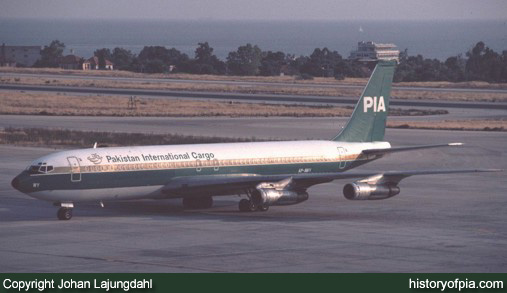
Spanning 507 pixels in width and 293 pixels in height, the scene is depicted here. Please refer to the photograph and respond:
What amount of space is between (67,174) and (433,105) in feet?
308

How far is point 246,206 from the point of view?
51188mm

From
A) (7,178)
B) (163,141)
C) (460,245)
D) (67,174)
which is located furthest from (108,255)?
(163,141)

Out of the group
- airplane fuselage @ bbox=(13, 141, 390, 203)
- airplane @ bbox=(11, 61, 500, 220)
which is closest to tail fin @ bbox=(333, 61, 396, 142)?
airplane fuselage @ bbox=(13, 141, 390, 203)

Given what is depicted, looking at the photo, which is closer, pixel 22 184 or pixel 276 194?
pixel 22 184

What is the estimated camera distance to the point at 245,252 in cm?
3934

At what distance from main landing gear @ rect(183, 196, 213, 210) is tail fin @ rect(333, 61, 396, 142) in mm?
8705

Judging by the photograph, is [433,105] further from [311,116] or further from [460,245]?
[460,245]

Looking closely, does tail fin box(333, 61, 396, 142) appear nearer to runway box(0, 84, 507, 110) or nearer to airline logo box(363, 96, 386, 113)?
airline logo box(363, 96, 386, 113)

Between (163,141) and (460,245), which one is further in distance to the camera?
(163,141)

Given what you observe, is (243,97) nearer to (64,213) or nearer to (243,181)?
(243,181)

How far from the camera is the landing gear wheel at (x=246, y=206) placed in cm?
5078

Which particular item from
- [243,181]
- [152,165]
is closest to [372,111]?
[243,181]

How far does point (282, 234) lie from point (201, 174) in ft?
27.5

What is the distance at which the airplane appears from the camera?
47.4 metres
